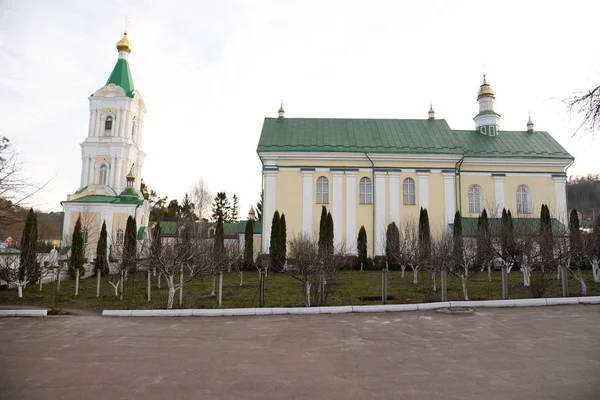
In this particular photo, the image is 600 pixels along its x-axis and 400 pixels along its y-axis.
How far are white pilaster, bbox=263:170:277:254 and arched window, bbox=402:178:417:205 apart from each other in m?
9.19

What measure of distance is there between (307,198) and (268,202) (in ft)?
8.98

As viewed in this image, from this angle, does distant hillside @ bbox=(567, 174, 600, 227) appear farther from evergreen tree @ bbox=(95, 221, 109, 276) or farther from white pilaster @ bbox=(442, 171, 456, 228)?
evergreen tree @ bbox=(95, 221, 109, 276)

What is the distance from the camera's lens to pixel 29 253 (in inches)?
679

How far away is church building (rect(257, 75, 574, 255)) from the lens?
30.3 meters

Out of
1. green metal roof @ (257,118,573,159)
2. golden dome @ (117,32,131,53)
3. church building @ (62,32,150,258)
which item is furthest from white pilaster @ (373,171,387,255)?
golden dome @ (117,32,131,53)

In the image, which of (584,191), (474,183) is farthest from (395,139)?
(584,191)

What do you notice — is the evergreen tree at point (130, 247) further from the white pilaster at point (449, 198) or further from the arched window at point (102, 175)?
the white pilaster at point (449, 198)

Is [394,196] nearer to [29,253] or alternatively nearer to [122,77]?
[29,253]

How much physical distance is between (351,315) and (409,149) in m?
21.5

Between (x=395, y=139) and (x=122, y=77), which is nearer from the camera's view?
(x=395, y=139)

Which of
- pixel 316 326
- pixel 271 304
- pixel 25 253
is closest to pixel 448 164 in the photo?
pixel 271 304

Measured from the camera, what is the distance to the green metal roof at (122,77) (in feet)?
120

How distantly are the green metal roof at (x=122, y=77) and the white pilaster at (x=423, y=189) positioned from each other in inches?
959

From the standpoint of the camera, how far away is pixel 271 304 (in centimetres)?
1391
